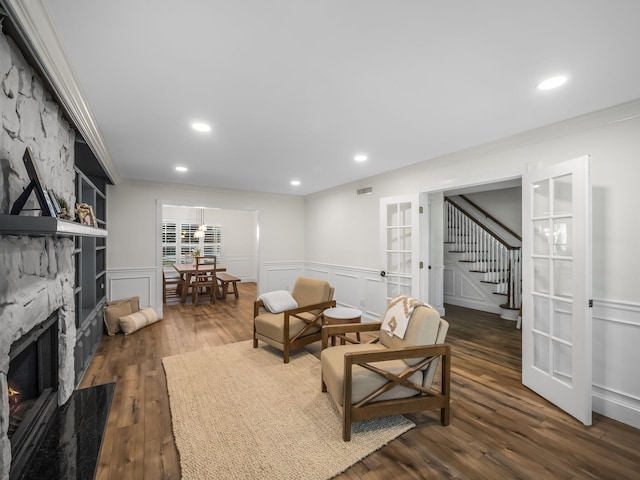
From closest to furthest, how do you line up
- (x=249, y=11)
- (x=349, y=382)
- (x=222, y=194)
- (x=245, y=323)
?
(x=249, y=11), (x=349, y=382), (x=245, y=323), (x=222, y=194)

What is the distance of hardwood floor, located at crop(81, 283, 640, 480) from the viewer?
1715 millimetres

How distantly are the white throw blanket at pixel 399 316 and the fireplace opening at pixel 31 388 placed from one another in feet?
7.97

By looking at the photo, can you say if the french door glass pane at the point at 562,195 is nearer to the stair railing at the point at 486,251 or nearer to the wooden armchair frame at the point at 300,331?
the wooden armchair frame at the point at 300,331

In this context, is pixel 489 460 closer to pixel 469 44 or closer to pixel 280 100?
pixel 469 44

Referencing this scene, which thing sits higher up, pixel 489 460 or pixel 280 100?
pixel 280 100

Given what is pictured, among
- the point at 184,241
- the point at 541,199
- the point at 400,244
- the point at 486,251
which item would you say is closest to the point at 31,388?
the point at 400,244

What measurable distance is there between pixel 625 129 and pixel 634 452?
231 centimetres

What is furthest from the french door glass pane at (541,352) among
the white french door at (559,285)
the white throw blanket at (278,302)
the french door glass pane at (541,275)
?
the white throw blanket at (278,302)

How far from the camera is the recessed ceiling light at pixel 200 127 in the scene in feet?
8.53

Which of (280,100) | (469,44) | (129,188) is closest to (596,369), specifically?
(469,44)

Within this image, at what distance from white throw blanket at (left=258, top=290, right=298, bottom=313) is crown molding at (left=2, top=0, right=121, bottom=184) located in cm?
246

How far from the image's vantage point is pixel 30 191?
4.52ft

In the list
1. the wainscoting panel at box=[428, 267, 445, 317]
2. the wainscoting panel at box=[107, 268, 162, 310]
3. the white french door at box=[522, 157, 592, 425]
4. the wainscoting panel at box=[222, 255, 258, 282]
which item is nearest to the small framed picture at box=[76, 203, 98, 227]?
the wainscoting panel at box=[107, 268, 162, 310]

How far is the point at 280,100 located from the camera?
2.15 meters
